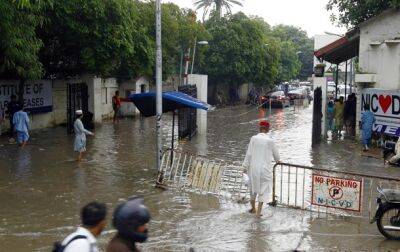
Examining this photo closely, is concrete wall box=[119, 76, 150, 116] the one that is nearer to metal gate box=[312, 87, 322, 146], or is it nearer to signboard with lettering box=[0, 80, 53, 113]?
signboard with lettering box=[0, 80, 53, 113]

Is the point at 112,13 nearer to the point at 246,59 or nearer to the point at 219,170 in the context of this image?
the point at 219,170

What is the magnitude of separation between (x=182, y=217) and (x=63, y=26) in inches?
534

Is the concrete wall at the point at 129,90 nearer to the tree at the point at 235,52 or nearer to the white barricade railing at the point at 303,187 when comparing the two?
the tree at the point at 235,52

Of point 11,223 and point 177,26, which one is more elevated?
point 177,26

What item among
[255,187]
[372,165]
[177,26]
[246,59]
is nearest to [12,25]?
[255,187]

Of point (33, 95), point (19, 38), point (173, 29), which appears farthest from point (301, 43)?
point (19, 38)

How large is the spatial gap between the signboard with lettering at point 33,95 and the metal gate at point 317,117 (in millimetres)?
11881

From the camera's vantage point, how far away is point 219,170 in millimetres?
11227

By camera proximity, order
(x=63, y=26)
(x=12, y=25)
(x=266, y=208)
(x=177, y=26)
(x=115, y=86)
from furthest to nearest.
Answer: (x=177, y=26)
(x=115, y=86)
(x=63, y=26)
(x=12, y=25)
(x=266, y=208)

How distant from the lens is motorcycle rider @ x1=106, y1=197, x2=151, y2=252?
385 centimetres

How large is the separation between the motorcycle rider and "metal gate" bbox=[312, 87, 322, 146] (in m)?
16.6

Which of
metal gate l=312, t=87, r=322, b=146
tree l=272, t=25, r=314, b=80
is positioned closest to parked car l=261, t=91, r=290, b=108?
metal gate l=312, t=87, r=322, b=146

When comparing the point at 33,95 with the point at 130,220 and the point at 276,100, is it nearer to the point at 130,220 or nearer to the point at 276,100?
the point at 130,220

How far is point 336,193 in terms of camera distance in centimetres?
977
